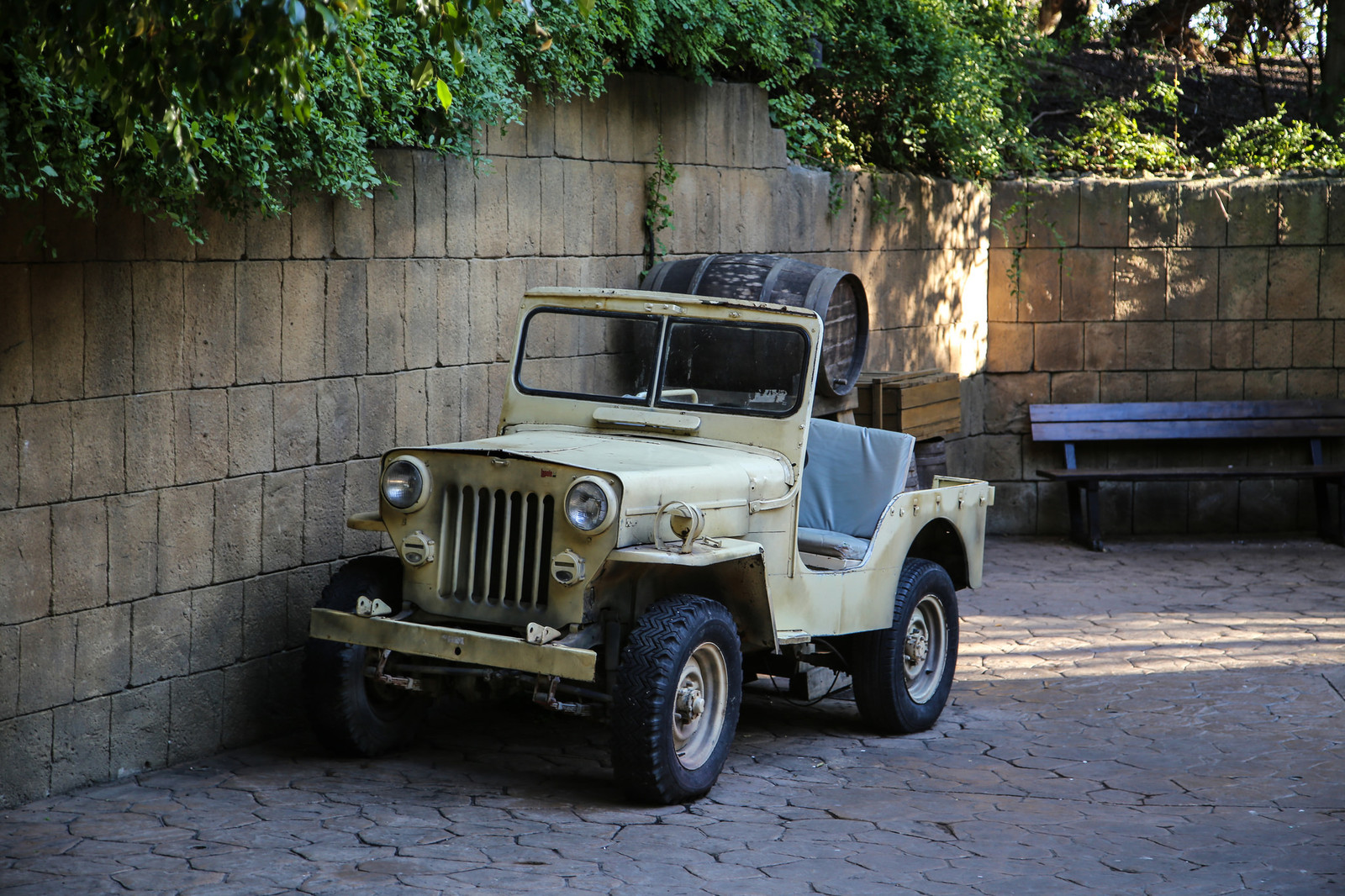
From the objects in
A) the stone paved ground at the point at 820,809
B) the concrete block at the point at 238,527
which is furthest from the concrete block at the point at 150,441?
the stone paved ground at the point at 820,809

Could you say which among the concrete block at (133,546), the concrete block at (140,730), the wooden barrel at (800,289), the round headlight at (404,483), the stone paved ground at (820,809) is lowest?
the stone paved ground at (820,809)

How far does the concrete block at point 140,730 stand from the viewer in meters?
5.32

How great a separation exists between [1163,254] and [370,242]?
7.35 metres

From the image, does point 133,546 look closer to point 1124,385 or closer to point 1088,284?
point 1088,284

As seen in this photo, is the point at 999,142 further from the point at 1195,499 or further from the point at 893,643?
the point at 893,643

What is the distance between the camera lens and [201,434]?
5.54m

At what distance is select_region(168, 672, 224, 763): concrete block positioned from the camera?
218 inches

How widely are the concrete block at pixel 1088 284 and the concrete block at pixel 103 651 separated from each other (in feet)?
27.1

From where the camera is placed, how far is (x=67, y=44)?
3814 mm

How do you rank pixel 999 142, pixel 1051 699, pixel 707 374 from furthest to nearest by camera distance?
pixel 999 142 → pixel 1051 699 → pixel 707 374

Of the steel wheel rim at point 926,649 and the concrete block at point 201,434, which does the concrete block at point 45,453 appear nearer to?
the concrete block at point 201,434

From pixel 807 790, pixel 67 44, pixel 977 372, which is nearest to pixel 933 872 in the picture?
pixel 807 790

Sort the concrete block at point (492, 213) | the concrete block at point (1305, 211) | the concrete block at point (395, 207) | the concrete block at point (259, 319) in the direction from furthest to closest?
the concrete block at point (1305, 211) < the concrete block at point (492, 213) < the concrete block at point (395, 207) < the concrete block at point (259, 319)

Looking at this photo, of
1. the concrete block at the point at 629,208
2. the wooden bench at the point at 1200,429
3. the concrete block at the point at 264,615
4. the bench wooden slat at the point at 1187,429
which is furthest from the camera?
the bench wooden slat at the point at 1187,429
